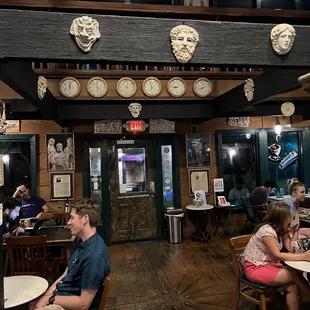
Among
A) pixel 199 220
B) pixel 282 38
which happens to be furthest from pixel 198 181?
pixel 282 38

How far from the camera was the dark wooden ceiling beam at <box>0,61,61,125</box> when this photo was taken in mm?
2316

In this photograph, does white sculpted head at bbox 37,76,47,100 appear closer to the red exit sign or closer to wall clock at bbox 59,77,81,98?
wall clock at bbox 59,77,81,98

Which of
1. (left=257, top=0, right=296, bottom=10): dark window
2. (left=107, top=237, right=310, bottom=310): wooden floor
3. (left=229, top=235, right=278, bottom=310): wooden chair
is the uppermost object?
(left=257, top=0, right=296, bottom=10): dark window

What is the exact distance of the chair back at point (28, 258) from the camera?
120 inches

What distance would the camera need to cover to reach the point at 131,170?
6051mm

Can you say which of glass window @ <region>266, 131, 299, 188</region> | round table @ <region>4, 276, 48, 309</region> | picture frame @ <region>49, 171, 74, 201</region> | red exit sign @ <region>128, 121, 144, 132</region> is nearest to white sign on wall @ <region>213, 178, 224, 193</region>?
glass window @ <region>266, 131, 299, 188</region>

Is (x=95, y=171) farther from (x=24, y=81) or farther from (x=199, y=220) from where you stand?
(x=24, y=81)

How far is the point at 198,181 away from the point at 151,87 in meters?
2.33

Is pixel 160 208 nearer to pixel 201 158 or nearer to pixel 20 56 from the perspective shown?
pixel 201 158

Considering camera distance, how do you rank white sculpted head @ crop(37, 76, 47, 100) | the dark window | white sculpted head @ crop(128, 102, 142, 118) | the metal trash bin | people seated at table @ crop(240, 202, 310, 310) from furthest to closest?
the metal trash bin < white sculpted head @ crop(128, 102, 142, 118) < the dark window < white sculpted head @ crop(37, 76, 47, 100) < people seated at table @ crop(240, 202, 310, 310)

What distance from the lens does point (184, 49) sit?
1979 mm

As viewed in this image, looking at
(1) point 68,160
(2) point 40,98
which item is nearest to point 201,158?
(1) point 68,160

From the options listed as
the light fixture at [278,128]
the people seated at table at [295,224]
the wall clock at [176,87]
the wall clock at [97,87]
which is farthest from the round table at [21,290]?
the light fixture at [278,128]

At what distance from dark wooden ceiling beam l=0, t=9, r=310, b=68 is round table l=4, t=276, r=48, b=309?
4.92 ft
